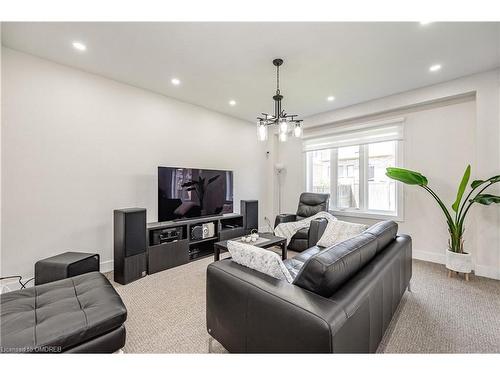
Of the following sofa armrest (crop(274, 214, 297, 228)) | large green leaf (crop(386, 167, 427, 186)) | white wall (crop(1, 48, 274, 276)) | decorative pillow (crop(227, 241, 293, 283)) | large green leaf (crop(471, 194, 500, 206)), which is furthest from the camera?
sofa armrest (crop(274, 214, 297, 228))

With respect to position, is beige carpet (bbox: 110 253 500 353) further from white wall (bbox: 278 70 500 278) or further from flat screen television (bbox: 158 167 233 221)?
flat screen television (bbox: 158 167 233 221)

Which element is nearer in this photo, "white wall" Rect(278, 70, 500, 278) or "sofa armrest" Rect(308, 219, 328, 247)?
"white wall" Rect(278, 70, 500, 278)

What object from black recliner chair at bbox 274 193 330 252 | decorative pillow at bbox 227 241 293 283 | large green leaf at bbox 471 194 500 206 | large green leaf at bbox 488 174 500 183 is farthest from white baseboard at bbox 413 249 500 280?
decorative pillow at bbox 227 241 293 283

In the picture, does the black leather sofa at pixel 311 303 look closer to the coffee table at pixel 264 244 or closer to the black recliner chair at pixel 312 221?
the coffee table at pixel 264 244

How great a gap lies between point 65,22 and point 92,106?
1106 mm

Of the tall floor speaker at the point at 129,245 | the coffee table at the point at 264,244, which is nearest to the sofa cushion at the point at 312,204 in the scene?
the coffee table at the point at 264,244

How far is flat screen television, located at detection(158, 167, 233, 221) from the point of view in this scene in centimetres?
332

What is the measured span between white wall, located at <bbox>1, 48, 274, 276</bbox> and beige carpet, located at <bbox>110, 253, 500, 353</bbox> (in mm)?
1094

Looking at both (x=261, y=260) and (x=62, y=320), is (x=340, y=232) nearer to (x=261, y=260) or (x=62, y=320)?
(x=261, y=260)

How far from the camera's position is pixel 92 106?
294cm

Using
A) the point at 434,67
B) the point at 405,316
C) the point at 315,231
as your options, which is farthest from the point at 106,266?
the point at 434,67

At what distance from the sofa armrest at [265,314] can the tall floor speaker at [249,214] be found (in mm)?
2770
